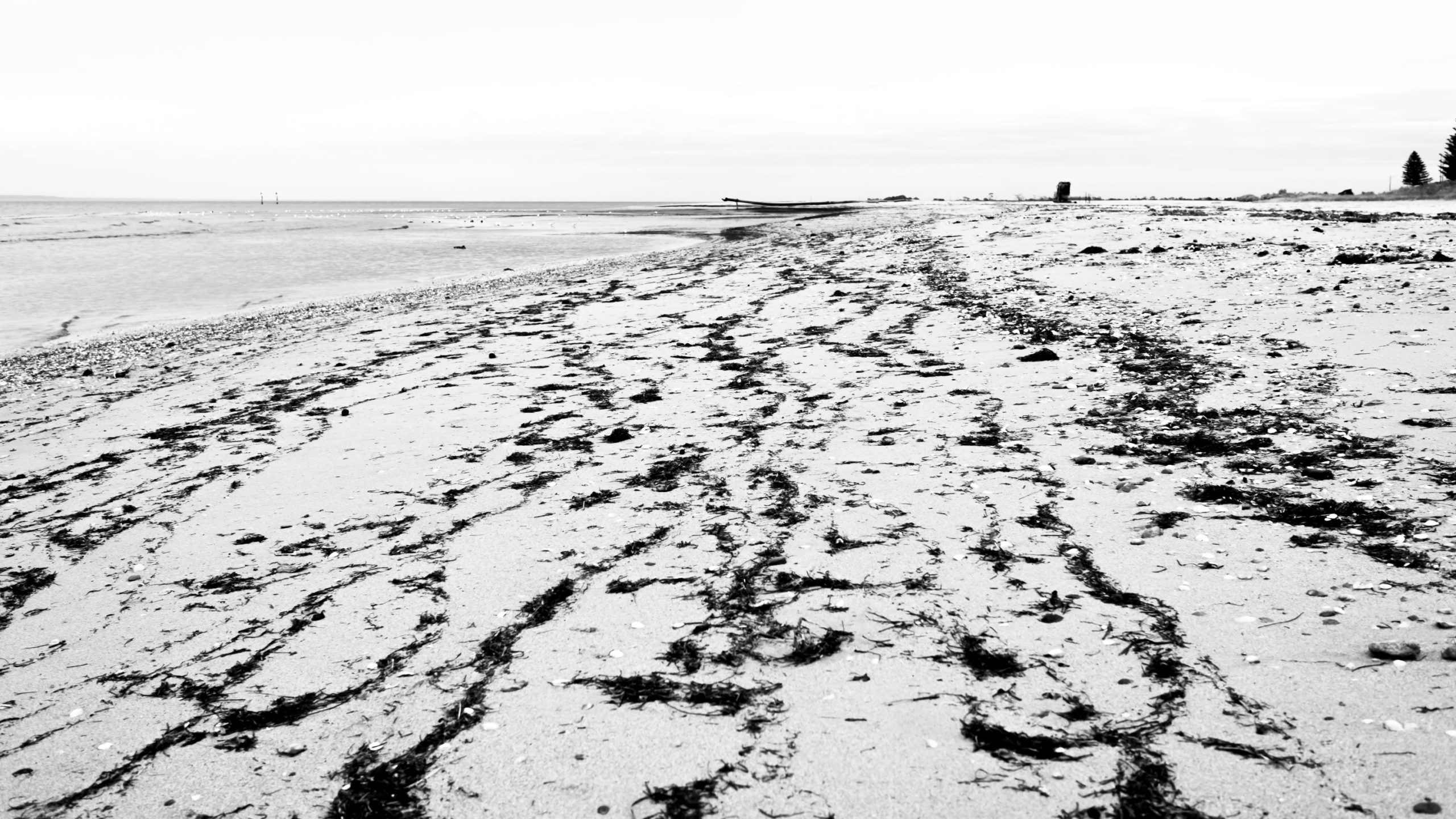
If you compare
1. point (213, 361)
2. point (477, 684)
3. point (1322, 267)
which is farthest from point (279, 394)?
point (1322, 267)

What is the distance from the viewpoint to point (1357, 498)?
3.92m

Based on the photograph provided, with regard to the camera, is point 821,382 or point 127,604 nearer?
point 127,604

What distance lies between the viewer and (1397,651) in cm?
272

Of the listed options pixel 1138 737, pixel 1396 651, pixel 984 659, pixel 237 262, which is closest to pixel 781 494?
pixel 984 659

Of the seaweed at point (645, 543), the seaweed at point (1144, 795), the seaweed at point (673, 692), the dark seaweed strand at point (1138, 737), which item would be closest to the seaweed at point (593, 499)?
the seaweed at point (645, 543)

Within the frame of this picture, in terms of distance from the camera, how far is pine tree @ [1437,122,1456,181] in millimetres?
58787

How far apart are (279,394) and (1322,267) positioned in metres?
10.6

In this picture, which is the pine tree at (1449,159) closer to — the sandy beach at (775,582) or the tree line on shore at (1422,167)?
the tree line on shore at (1422,167)

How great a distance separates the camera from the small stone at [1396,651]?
8.89ft

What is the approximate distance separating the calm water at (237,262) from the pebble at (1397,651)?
1521cm

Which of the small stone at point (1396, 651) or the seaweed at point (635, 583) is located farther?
the seaweed at point (635, 583)

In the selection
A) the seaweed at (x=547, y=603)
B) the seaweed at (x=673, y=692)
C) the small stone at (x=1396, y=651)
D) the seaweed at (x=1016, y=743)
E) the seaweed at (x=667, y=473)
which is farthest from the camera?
the seaweed at (x=667, y=473)

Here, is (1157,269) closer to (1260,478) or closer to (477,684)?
(1260,478)

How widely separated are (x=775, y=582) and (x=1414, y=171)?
74128 millimetres
